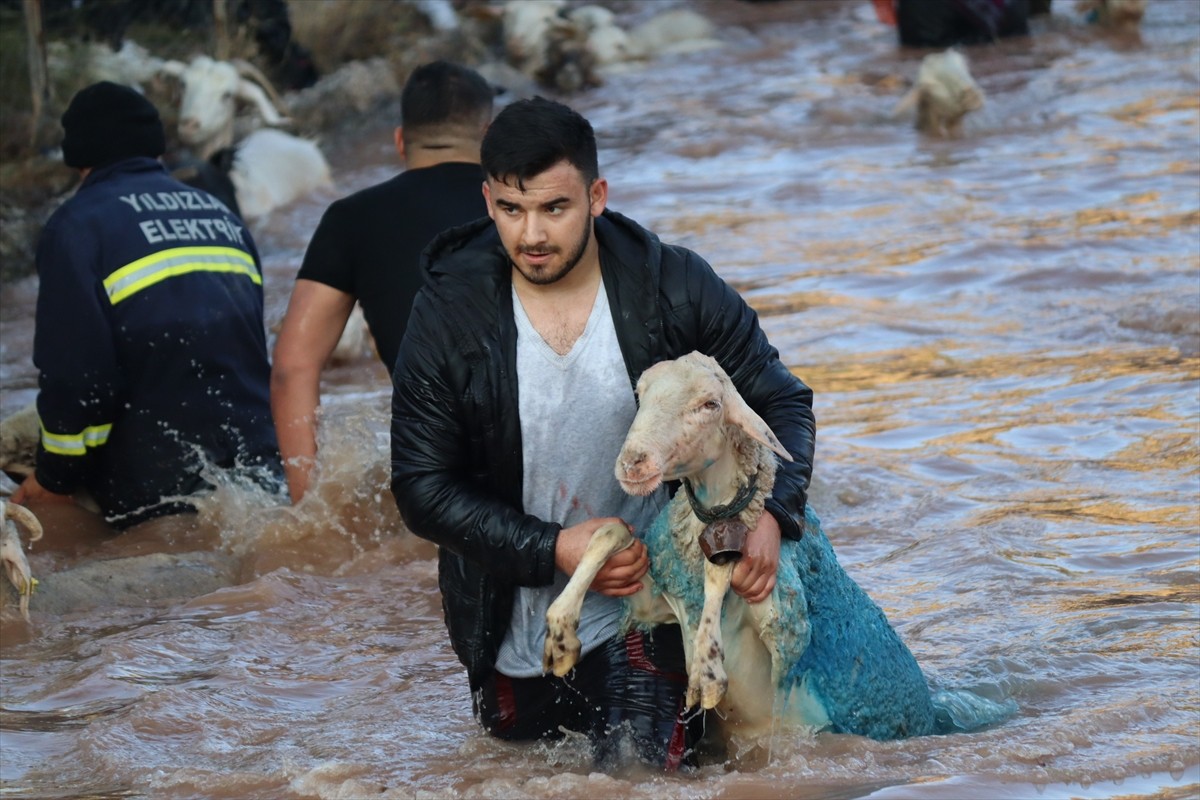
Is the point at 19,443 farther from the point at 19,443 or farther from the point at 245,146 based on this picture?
the point at 245,146

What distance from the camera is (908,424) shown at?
25.0ft

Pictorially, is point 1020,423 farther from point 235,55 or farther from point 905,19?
point 905,19

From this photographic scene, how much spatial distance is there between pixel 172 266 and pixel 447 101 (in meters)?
1.39

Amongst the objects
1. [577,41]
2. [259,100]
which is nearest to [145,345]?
[259,100]

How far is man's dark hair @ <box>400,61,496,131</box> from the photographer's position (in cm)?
573

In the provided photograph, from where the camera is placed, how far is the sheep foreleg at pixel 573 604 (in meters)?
3.57

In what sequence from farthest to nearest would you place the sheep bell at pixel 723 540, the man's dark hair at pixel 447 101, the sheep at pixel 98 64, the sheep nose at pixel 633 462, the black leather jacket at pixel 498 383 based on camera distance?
the sheep at pixel 98 64 → the man's dark hair at pixel 447 101 → the black leather jacket at pixel 498 383 → the sheep bell at pixel 723 540 → the sheep nose at pixel 633 462

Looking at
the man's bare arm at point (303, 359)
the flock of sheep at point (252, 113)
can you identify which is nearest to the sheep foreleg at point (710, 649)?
the man's bare arm at point (303, 359)

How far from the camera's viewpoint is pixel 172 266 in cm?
644

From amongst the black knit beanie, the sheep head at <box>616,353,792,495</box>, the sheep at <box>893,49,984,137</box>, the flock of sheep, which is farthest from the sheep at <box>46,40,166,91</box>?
the sheep head at <box>616,353,792,495</box>

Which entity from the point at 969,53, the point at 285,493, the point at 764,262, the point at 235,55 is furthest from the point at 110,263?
the point at 969,53

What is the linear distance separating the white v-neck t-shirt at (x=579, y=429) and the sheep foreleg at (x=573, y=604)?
0.85 ft

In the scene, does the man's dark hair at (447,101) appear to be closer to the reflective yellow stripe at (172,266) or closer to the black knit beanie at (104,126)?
the reflective yellow stripe at (172,266)

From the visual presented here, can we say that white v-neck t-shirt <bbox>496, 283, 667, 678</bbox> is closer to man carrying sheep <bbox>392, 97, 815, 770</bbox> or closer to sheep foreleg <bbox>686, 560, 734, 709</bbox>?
man carrying sheep <bbox>392, 97, 815, 770</bbox>
